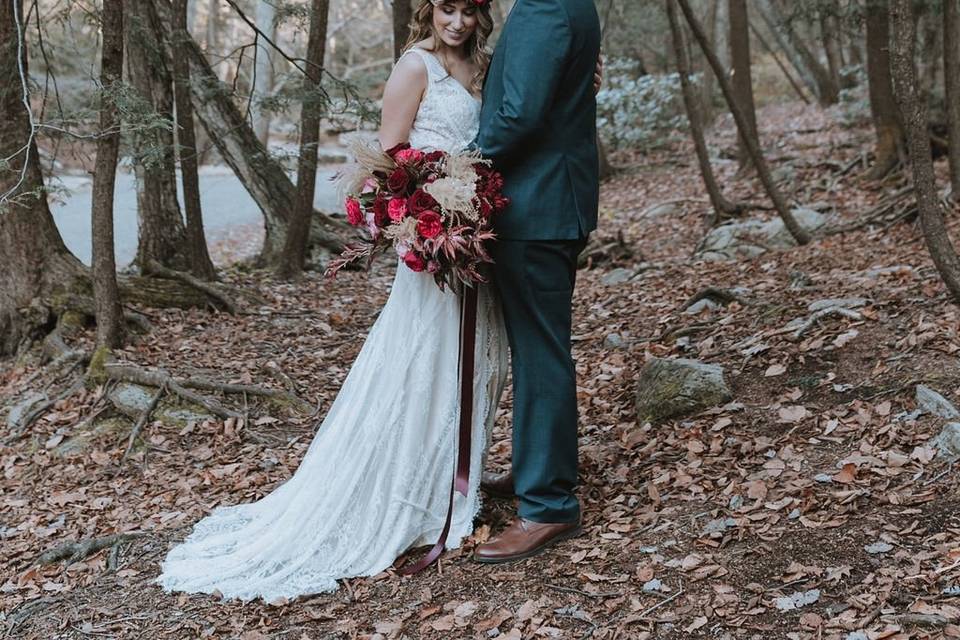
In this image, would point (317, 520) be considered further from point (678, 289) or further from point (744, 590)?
point (678, 289)

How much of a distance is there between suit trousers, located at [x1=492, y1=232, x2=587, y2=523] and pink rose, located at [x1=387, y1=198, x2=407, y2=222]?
40cm

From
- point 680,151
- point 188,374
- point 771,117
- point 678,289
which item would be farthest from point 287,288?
point 771,117

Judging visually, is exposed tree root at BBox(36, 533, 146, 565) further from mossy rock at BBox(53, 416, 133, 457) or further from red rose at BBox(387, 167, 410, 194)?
red rose at BBox(387, 167, 410, 194)

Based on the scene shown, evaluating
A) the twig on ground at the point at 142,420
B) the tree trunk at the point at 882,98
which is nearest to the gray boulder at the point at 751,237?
the tree trunk at the point at 882,98

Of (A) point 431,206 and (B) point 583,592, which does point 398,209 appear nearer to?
(A) point 431,206

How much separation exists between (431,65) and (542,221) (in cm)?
80

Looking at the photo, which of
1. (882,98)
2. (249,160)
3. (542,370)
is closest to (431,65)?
(542,370)

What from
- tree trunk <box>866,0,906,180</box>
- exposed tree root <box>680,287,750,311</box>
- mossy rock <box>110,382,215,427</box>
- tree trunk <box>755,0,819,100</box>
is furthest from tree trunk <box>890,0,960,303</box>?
tree trunk <box>755,0,819,100</box>

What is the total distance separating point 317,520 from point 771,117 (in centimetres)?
2176

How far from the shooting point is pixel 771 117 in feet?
76.1

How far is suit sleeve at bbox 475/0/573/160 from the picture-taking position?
335 centimetres

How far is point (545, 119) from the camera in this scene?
136 inches

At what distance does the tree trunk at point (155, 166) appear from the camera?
8055mm

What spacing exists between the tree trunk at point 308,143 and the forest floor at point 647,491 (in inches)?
88.9
